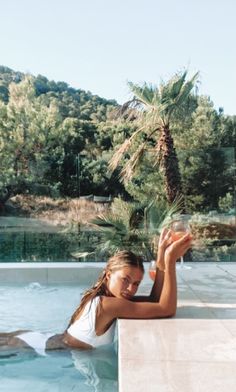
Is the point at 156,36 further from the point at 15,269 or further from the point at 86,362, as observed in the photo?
the point at 86,362

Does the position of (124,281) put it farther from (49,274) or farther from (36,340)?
(49,274)

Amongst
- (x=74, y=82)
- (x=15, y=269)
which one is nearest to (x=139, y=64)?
(x=74, y=82)

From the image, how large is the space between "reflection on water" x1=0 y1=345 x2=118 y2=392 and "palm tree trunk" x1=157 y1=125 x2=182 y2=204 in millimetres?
7857

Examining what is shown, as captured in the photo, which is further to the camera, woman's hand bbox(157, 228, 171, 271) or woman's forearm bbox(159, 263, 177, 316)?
woman's hand bbox(157, 228, 171, 271)

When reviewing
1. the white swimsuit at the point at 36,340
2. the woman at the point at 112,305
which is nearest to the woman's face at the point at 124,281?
the woman at the point at 112,305

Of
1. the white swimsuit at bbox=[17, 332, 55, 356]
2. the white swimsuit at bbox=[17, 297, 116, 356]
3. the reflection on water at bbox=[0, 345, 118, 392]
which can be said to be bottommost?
the reflection on water at bbox=[0, 345, 118, 392]

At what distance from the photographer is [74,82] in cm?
3097

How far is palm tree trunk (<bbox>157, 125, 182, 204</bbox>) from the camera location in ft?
37.2

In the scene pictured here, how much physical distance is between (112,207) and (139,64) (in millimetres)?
14101

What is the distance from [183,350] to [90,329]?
2.60 ft

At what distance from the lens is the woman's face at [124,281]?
11.3 feet

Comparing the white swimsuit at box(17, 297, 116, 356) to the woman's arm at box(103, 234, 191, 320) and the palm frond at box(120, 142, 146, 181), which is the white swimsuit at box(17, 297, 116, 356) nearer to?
the woman's arm at box(103, 234, 191, 320)

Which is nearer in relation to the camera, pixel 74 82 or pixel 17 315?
pixel 17 315

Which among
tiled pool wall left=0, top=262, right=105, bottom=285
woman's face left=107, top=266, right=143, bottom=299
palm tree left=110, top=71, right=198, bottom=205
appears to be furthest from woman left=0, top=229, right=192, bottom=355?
palm tree left=110, top=71, right=198, bottom=205
